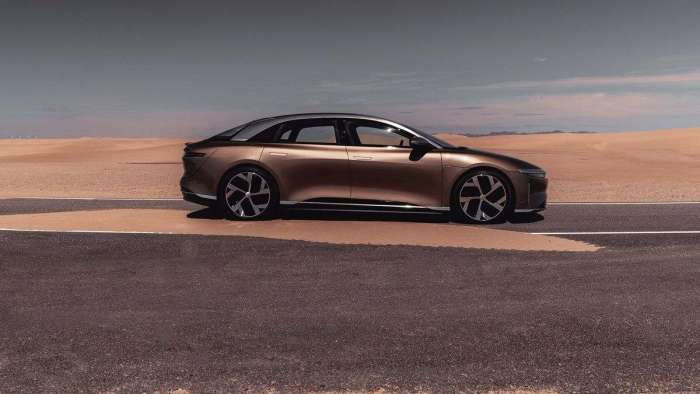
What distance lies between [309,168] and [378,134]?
1.17 meters

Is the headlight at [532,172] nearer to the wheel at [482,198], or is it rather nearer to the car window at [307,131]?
the wheel at [482,198]

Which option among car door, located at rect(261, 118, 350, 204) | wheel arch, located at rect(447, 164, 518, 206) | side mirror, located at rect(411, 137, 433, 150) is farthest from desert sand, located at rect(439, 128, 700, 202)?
car door, located at rect(261, 118, 350, 204)

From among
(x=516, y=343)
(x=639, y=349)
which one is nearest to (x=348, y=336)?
(x=516, y=343)

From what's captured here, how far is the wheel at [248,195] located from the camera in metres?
9.62

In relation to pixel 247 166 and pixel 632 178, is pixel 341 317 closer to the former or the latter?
pixel 247 166

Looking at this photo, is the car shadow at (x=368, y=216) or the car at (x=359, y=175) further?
the car shadow at (x=368, y=216)

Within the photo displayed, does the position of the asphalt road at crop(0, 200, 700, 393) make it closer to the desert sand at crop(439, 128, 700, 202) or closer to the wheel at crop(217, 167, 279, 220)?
the wheel at crop(217, 167, 279, 220)

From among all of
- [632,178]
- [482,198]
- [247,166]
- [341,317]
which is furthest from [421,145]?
[632,178]

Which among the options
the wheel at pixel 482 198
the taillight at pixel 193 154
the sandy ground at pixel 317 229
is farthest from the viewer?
the taillight at pixel 193 154

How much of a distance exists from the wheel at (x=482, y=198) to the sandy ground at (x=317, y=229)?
297 millimetres

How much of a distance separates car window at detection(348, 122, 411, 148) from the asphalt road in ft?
8.04

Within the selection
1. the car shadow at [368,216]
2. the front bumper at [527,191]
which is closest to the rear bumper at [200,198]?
the car shadow at [368,216]

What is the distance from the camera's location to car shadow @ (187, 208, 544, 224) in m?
9.93

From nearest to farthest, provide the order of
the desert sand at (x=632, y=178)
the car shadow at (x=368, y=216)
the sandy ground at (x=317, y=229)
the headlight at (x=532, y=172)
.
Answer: the sandy ground at (x=317, y=229), the headlight at (x=532, y=172), the car shadow at (x=368, y=216), the desert sand at (x=632, y=178)
